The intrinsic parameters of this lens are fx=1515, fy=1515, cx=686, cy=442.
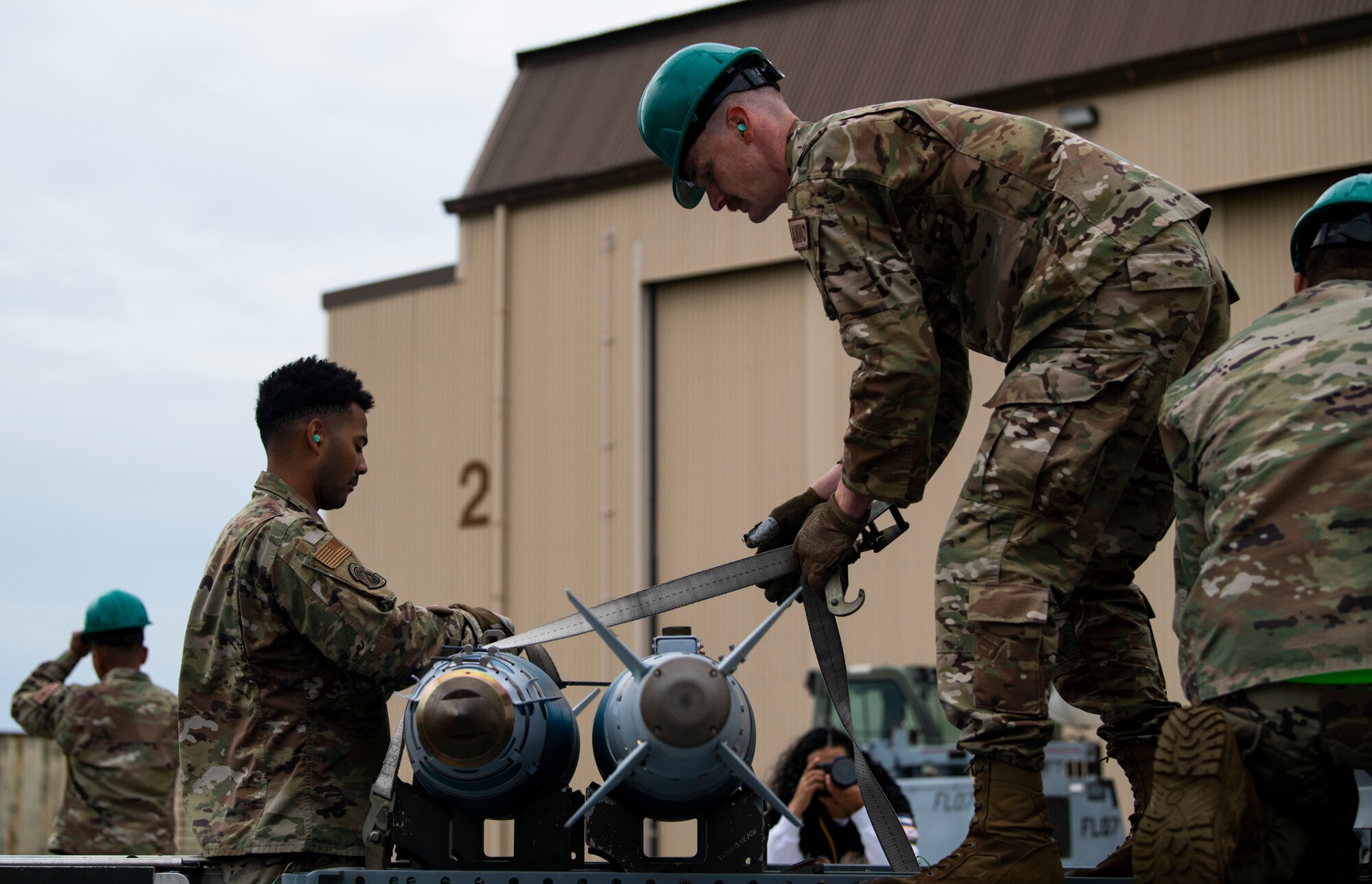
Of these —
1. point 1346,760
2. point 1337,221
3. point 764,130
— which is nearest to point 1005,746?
point 1346,760

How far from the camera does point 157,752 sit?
8492mm

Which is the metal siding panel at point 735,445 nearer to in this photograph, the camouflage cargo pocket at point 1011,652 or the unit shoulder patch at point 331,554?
the unit shoulder patch at point 331,554

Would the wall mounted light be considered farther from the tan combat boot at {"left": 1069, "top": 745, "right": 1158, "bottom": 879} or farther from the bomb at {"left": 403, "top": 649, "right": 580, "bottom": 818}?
the bomb at {"left": 403, "top": 649, "right": 580, "bottom": 818}

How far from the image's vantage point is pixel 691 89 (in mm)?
3535

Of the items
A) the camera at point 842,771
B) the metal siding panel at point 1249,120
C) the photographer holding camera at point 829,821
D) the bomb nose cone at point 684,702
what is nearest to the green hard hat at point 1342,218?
the bomb nose cone at point 684,702

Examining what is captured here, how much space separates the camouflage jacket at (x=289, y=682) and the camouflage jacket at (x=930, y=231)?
1.36m

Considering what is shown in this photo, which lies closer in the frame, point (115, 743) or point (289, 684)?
point (289, 684)

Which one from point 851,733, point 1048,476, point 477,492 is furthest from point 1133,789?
point 477,492

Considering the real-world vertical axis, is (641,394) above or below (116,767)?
above

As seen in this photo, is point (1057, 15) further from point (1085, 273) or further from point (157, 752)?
point (1085, 273)

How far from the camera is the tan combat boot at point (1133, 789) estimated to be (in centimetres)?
326

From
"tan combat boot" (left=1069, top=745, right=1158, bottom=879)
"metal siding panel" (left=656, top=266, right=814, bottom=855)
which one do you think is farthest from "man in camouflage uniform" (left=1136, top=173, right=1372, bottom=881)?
"metal siding panel" (left=656, top=266, right=814, bottom=855)

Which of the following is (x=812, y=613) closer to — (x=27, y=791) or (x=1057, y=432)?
(x=1057, y=432)

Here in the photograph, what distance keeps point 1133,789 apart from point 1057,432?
978 millimetres
